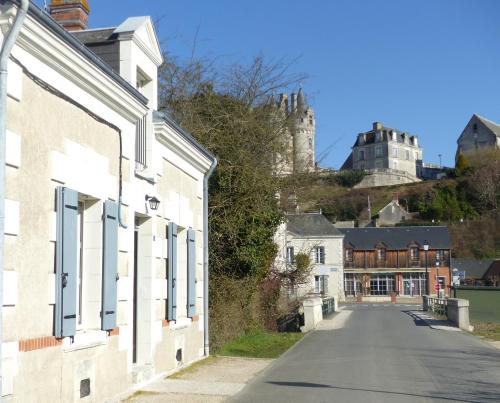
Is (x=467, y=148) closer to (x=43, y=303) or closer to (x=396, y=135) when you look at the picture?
(x=396, y=135)

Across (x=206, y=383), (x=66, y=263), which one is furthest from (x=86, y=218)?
(x=206, y=383)

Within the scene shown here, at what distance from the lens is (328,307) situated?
34.5 m

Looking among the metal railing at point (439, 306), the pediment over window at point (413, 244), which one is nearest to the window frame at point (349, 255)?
the pediment over window at point (413, 244)

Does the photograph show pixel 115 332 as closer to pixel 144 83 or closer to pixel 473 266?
pixel 144 83

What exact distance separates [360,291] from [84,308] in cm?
6545

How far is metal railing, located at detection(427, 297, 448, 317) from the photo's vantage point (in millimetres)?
29973

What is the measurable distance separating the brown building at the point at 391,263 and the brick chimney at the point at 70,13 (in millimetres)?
62217

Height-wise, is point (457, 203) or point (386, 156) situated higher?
point (386, 156)

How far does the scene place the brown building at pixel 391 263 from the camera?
7100cm

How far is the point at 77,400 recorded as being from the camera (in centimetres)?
792

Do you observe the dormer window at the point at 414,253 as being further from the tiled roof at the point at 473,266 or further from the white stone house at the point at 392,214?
the white stone house at the point at 392,214

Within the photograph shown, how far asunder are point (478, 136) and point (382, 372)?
335ft

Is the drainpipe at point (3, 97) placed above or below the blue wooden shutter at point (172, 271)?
above

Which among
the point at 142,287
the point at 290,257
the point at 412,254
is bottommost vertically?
the point at 142,287
